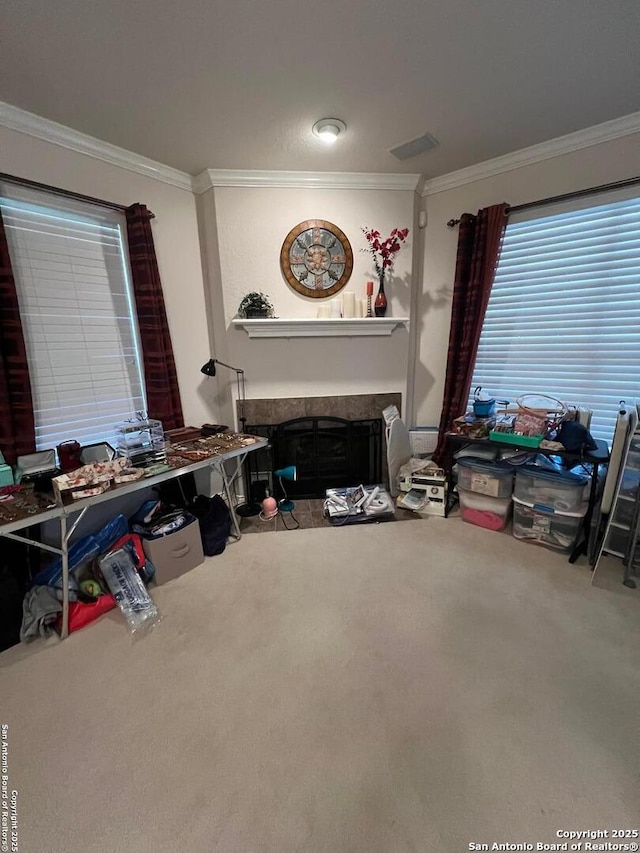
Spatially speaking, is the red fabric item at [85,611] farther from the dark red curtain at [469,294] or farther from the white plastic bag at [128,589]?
the dark red curtain at [469,294]

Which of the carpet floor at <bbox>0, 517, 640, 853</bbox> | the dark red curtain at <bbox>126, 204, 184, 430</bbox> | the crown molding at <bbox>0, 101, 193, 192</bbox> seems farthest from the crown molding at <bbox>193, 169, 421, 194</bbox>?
the carpet floor at <bbox>0, 517, 640, 853</bbox>

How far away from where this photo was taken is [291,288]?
2.70 metres

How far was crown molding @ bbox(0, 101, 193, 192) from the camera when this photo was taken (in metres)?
1.82

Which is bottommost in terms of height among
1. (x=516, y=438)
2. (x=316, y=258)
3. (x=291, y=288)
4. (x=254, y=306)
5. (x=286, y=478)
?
(x=286, y=478)

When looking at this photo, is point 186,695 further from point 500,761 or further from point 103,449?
point 103,449

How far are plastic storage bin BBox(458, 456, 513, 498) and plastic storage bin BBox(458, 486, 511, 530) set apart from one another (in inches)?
1.9

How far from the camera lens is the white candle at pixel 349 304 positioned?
266cm

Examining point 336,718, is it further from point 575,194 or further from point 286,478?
point 575,194

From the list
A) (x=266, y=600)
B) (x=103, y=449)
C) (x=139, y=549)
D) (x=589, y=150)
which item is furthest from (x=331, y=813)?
(x=589, y=150)

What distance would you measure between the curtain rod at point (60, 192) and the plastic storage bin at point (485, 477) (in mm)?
2960

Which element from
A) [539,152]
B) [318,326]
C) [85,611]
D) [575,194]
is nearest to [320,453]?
[318,326]

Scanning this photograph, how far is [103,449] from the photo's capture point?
82.5 inches

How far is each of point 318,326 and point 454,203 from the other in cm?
147

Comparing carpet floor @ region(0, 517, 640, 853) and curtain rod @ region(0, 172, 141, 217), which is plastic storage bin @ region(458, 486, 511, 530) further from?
curtain rod @ region(0, 172, 141, 217)
